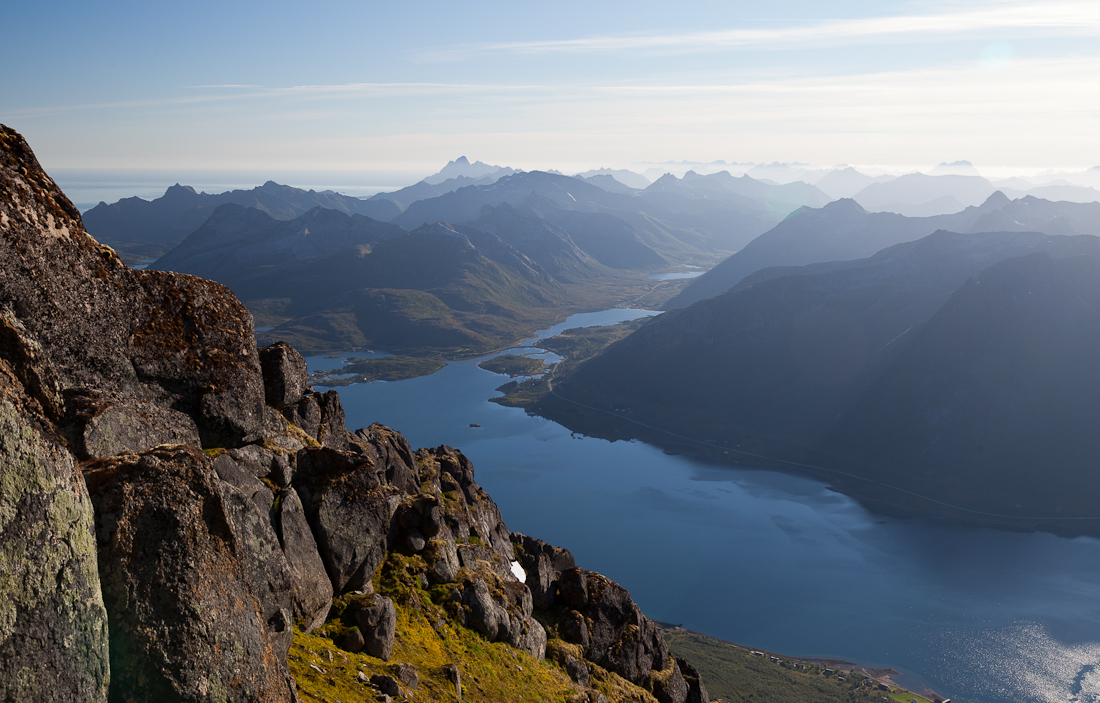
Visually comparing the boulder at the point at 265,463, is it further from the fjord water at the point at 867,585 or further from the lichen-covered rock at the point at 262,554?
the fjord water at the point at 867,585

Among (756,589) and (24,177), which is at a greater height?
(24,177)

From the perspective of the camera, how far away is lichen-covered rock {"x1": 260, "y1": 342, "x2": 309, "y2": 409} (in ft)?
94.4

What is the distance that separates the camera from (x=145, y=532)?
1267 centimetres

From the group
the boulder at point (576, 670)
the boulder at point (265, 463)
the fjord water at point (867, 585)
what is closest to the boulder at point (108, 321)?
the boulder at point (265, 463)

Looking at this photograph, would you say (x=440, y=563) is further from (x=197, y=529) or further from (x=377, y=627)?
(x=197, y=529)

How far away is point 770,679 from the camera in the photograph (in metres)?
119

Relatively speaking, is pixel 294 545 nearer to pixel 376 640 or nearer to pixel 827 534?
pixel 376 640

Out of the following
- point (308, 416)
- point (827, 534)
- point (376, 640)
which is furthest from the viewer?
point (827, 534)

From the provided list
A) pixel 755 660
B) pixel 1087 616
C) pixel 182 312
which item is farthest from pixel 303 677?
pixel 1087 616

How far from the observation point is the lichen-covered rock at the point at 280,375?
2877 cm

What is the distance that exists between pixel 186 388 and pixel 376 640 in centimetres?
1051

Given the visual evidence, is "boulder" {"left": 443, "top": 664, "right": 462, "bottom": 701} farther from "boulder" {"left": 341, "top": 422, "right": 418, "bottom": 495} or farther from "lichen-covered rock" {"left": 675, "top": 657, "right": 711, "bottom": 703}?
"lichen-covered rock" {"left": 675, "top": 657, "right": 711, "bottom": 703}

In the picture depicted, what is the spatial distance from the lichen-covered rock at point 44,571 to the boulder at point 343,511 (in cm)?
1212

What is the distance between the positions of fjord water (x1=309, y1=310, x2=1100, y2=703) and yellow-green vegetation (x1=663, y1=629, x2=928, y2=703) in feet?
29.3
